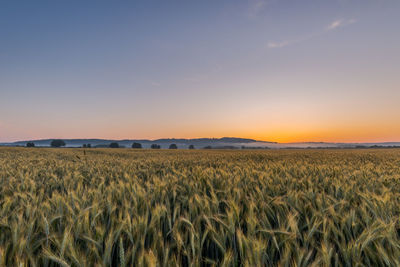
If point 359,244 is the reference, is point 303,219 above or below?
below

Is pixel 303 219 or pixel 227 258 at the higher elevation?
pixel 227 258

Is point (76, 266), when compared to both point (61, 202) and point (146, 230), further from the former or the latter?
point (61, 202)

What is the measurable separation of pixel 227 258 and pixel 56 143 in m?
139

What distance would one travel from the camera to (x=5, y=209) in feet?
6.43

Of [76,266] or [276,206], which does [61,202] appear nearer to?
[76,266]

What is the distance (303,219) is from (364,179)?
2096mm

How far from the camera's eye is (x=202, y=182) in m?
3.16

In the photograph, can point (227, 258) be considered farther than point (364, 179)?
No

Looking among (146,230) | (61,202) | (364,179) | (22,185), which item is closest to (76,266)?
(146,230)

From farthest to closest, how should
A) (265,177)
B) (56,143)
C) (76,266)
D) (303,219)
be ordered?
(56,143) → (265,177) → (303,219) → (76,266)

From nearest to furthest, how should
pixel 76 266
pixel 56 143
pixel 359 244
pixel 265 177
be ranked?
pixel 76 266
pixel 359 244
pixel 265 177
pixel 56 143

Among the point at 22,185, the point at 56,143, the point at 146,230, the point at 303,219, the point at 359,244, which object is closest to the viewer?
the point at 359,244

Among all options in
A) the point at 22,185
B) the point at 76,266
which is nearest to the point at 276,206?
the point at 76,266

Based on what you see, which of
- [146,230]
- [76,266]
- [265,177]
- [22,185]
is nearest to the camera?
[76,266]
